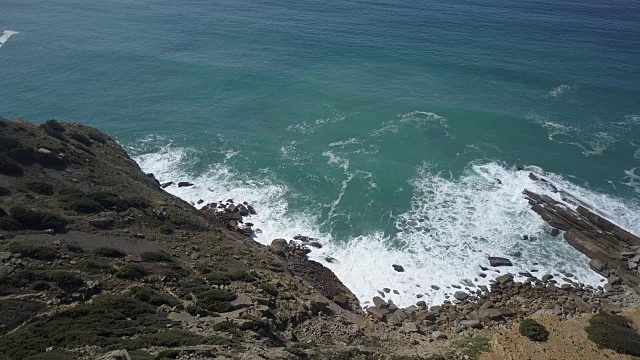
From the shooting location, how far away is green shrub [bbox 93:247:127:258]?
115 feet

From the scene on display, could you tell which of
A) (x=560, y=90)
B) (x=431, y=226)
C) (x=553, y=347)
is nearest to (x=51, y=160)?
(x=431, y=226)

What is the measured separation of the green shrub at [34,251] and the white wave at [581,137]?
65.0 m

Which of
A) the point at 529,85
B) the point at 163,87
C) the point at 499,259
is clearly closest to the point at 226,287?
the point at 499,259

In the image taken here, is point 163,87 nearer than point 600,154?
No

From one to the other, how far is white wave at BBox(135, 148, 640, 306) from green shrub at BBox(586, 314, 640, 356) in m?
7.94

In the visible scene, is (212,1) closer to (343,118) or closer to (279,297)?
(343,118)

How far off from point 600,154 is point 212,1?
97.1 metres

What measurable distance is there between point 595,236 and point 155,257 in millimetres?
46121

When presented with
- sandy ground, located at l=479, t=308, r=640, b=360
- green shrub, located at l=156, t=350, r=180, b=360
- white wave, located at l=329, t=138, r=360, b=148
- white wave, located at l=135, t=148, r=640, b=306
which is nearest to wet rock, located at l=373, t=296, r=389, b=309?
white wave, located at l=135, t=148, r=640, b=306

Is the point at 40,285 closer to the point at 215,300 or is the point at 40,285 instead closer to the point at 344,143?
the point at 215,300

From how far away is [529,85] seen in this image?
7931 centimetres

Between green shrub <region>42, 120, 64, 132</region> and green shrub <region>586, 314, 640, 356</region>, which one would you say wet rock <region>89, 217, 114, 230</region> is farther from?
green shrub <region>586, 314, 640, 356</region>

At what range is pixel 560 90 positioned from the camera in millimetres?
77562

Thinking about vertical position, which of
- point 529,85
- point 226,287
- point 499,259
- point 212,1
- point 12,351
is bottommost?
point 499,259
